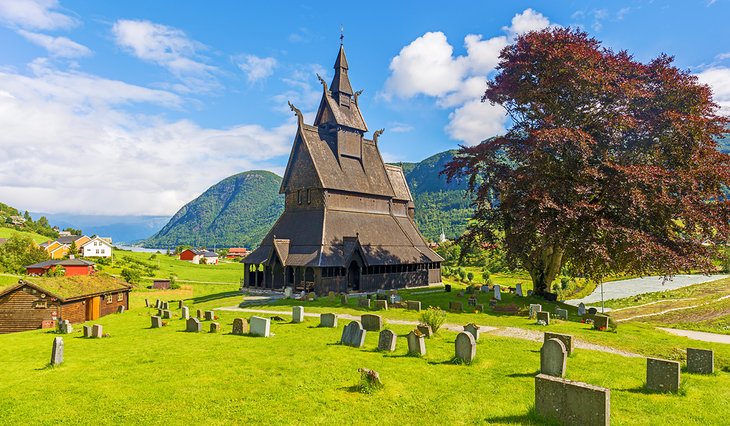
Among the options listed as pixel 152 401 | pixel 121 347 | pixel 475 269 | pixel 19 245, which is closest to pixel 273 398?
pixel 152 401

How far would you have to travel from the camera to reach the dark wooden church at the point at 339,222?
38.8 metres

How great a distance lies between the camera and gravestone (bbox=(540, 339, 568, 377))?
1214cm

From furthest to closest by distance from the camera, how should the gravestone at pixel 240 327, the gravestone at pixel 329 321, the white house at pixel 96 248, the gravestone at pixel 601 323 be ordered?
the white house at pixel 96 248
the gravestone at pixel 601 323
the gravestone at pixel 329 321
the gravestone at pixel 240 327

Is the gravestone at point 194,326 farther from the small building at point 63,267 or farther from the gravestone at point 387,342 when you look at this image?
the small building at point 63,267

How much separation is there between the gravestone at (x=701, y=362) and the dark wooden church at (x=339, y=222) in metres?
26.6

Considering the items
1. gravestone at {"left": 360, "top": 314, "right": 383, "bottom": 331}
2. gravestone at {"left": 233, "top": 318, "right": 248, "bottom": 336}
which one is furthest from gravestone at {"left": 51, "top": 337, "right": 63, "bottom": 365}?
gravestone at {"left": 360, "top": 314, "right": 383, "bottom": 331}

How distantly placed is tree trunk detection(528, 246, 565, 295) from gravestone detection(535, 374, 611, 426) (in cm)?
2594

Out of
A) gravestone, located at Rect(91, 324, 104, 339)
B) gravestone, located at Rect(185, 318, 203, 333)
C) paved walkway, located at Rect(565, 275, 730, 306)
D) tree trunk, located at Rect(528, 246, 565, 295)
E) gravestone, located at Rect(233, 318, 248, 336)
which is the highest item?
tree trunk, located at Rect(528, 246, 565, 295)

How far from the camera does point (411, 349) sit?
15750 millimetres

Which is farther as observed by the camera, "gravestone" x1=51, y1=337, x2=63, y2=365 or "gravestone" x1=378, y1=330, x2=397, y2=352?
"gravestone" x1=378, y1=330, x2=397, y2=352

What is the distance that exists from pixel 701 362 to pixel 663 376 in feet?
11.4

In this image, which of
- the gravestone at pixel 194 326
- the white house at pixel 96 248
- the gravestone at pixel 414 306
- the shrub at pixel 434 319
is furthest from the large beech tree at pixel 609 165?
the white house at pixel 96 248

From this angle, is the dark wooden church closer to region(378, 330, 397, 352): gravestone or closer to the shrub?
the shrub

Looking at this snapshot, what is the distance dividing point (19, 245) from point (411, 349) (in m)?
81.1
